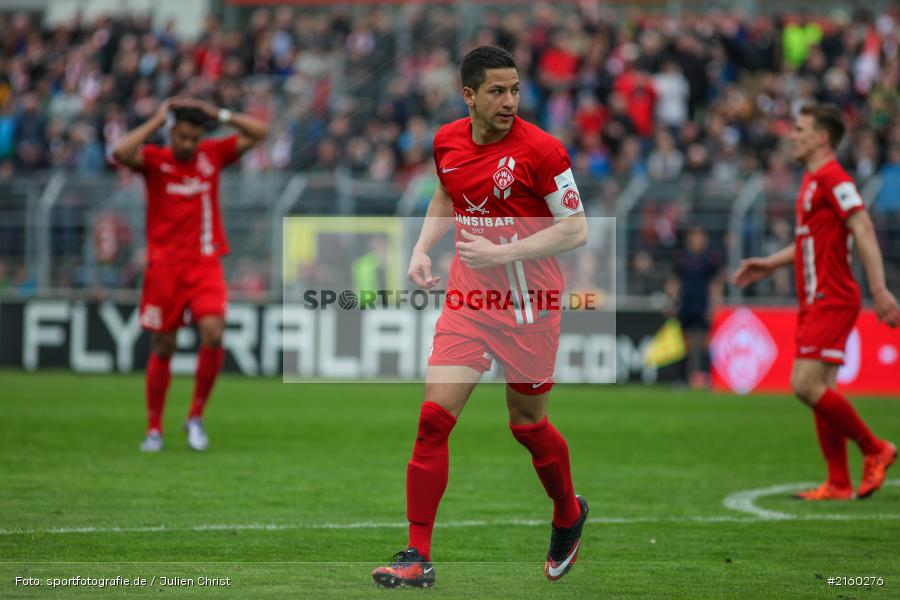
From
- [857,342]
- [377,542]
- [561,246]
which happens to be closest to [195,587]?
[377,542]

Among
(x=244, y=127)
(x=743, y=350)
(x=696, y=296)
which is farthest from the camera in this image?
(x=743, y=350)

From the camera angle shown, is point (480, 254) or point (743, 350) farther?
point (743, 350)

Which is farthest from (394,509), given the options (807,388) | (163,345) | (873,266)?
(163,345)

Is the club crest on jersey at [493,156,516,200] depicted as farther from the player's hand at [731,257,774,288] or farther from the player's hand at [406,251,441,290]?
the player's hand at [731,257,774,288]

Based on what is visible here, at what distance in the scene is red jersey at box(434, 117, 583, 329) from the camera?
610 centimetres

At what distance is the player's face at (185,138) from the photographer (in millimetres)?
10930

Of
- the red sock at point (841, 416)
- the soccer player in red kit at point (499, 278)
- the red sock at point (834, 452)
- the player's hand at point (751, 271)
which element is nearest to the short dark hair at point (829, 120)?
the player's hand at point (751, 271)

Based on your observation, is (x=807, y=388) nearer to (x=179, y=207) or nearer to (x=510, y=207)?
(x=510, y=207)

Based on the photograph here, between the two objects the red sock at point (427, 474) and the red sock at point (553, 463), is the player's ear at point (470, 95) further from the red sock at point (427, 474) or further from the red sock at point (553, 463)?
the red sock at point (553, 463)

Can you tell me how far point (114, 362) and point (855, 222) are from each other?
1436 centimetres

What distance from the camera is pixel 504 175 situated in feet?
20.0

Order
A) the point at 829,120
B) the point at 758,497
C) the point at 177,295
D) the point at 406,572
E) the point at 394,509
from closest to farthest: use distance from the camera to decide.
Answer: the point at 406,572 < the point at 394,509 < the point at 758,497 < the point at 829,120 < the point at 177,295

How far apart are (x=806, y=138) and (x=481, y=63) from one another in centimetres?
399

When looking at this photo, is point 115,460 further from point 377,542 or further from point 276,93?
point 276,93
